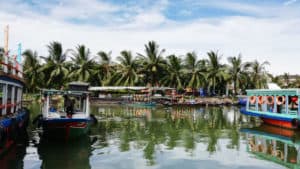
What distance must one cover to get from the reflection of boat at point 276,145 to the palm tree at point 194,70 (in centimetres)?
3247

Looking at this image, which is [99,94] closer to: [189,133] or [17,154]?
[189,133]

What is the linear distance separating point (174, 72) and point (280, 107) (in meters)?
32.2

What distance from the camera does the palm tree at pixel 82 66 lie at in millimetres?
51500

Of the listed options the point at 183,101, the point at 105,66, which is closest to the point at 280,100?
the point at 183,101

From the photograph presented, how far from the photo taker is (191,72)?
5484cm

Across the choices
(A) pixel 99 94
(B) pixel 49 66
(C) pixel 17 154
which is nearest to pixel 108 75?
(A) pixel 99 94

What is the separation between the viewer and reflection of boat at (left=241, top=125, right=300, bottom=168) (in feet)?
42.0

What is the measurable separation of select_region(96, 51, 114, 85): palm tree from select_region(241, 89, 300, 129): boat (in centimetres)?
3330

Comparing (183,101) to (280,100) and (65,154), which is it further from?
(65,154)

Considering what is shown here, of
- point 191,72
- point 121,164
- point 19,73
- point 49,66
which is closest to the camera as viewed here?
point 121,164

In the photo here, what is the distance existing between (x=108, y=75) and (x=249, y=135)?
38117mm

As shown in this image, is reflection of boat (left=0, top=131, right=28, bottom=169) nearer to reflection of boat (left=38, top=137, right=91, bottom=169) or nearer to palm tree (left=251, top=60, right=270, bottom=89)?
reflection of boat (left=38, top=137, right=91, bottom=169)

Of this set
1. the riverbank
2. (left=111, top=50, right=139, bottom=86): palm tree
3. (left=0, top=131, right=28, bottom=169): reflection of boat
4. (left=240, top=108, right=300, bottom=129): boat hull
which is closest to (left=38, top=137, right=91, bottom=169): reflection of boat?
(left=0, top=131, right=28, bottom=169): reflection of boat

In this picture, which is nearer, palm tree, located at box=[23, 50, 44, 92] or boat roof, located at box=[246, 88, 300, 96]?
boat roof, located at box=[246, 88, 300, 96]
